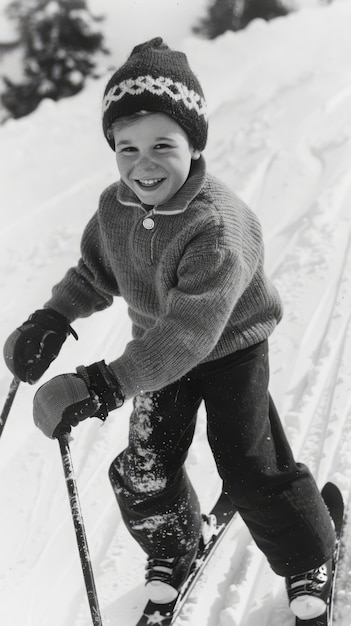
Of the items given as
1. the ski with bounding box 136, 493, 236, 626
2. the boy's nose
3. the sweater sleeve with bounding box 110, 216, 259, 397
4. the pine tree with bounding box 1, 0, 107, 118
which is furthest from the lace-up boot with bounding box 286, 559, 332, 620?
the pine tree with bounding box 1, 0, 107, 118

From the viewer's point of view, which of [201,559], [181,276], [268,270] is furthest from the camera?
[268,270]

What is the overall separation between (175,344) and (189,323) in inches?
2.5

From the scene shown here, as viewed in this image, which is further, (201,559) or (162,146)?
(201,559)

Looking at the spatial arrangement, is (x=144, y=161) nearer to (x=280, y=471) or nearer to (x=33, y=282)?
(x=280, y=471)

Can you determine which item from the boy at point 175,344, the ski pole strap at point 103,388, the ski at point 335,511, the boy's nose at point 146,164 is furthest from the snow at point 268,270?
the boy's nose at point 146,164

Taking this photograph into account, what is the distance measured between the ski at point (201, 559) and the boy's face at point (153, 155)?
1254 millimetres

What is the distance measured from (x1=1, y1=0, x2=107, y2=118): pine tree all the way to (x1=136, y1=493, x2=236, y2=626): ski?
6466mm

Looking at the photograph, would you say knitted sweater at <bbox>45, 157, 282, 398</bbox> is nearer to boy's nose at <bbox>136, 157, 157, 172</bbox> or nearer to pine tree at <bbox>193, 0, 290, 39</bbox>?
boy's nose at <bbox>136, 157, 157, 172</bbox>

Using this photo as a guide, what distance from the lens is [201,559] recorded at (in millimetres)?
2625

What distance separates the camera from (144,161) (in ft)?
6.68

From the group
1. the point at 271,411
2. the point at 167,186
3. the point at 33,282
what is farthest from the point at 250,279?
the point at 33,282

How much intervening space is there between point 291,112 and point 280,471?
167 inches

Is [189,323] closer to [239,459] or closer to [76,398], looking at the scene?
[76,398]

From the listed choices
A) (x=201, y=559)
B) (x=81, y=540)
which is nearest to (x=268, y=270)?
(x=201, y=559)
